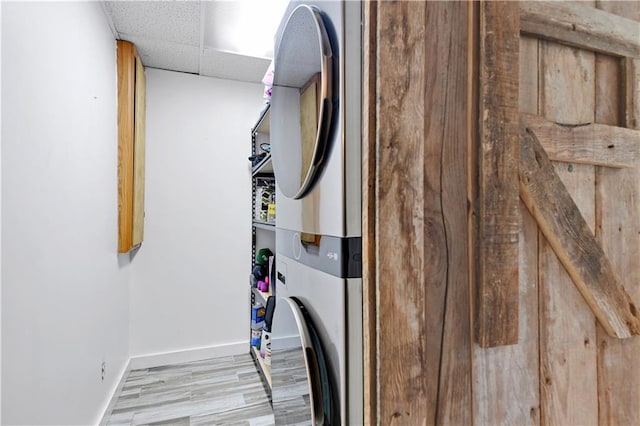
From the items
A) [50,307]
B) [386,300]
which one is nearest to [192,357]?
[50,307]

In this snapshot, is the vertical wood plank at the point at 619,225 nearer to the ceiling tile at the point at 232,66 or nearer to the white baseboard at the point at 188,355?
the ceiling tile at the point at 232,66

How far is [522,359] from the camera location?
760 mm

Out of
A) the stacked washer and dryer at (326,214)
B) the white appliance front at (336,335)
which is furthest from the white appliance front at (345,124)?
the white appliance front at (336,335)

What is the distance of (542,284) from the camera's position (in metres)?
0.79

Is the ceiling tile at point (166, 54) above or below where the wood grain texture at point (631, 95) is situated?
above

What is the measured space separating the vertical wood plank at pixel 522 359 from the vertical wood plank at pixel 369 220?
0.25m

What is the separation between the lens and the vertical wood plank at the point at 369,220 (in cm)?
65

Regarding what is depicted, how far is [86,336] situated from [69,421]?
0.33 m

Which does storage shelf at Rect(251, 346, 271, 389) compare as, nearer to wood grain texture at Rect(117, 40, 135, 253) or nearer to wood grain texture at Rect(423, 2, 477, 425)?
wood grain texture at Rect(117, 40, 135, 253)

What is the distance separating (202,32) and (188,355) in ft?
7.59

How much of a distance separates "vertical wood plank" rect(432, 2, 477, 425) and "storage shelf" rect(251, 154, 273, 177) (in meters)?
1.36

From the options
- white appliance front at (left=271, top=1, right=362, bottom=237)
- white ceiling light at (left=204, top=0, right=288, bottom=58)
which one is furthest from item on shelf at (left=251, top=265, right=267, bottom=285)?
white appliance front at (left=271, top=1, right=362, bottom=237)

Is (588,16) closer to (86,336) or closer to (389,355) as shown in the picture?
(389,355)

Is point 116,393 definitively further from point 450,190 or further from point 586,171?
point 586,171
